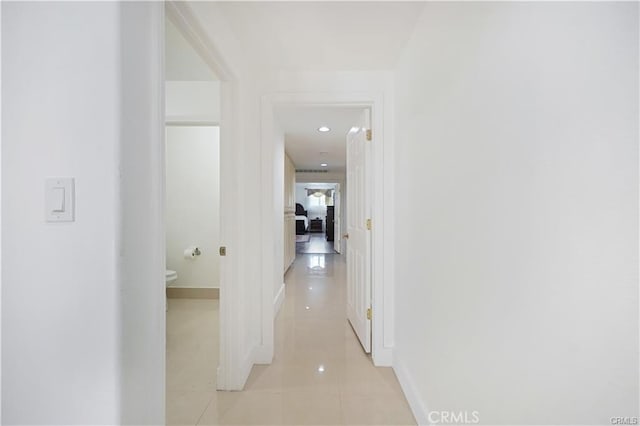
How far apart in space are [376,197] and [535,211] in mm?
1451

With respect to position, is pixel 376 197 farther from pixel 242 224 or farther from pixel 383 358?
pixel 383 358

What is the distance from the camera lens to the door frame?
2.19 m

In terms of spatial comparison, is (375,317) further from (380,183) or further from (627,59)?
(627,59)

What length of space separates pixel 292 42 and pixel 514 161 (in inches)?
61.6

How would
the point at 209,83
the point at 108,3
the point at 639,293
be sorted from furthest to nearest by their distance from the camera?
1. the point at 209,83
2. the point at 108,3
3. the point at 639,293

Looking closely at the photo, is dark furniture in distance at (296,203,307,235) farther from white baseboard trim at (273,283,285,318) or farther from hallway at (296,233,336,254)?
white baseboard trim at (273,283,285,318)

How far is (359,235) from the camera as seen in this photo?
263 centimetres

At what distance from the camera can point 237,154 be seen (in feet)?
6.33

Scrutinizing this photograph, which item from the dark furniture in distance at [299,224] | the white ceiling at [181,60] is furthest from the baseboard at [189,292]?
the dark furniture in distance at [299,224]

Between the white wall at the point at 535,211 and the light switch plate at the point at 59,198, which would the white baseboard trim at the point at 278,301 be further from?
the light switch plate at the point at 59,198

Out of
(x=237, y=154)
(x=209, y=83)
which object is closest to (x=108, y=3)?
(x=237, y=154)

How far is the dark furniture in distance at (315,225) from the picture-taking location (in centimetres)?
1522

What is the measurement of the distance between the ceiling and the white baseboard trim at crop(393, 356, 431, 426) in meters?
1.99

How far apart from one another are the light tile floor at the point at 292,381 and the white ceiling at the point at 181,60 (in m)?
2.13
